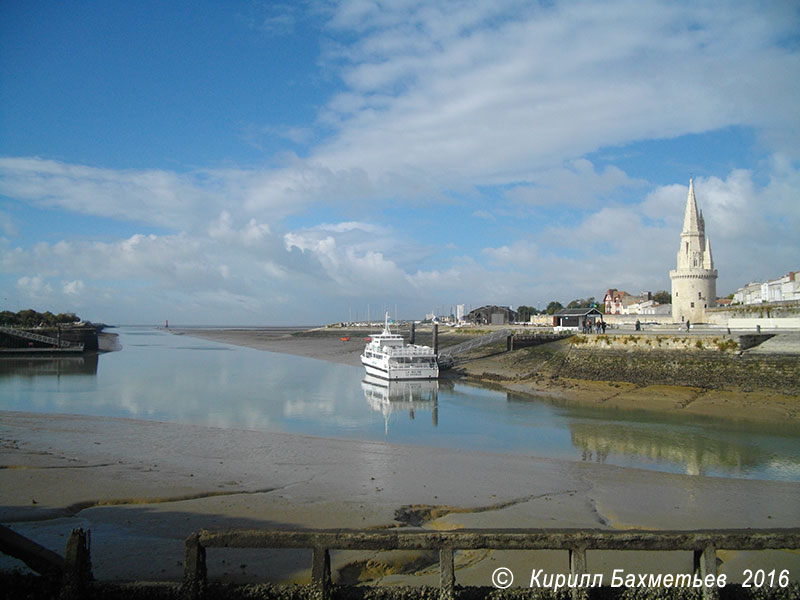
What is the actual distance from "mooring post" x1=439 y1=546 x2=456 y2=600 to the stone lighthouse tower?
51085 mm

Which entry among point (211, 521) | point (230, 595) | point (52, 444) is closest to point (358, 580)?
point (230, 595)

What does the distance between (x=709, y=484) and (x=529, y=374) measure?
26.7 meters

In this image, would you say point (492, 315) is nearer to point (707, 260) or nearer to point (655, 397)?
point (707, 260)

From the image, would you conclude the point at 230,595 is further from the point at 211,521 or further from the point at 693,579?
the point at 211,521

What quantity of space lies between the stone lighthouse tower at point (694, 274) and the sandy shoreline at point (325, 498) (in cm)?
3913

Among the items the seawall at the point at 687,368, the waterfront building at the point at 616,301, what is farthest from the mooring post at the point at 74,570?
the waterfront building at the point at 616,301

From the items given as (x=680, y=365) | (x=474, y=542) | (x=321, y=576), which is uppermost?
(x=474, y=542)

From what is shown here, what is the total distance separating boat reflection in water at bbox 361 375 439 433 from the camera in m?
28.8

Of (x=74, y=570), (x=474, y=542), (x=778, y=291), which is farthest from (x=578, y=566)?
(x=778, y=291)

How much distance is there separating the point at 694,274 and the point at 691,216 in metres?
5.55

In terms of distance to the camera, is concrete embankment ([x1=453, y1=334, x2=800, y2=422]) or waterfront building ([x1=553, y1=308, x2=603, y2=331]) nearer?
concrete embankment ([x1=453, y1=334, x2=800, y2=422])

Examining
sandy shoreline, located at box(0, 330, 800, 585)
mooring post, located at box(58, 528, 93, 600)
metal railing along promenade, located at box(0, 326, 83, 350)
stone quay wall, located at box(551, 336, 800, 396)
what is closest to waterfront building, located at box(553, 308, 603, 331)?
stone quay wall, located at box(551, 336, 800, 396)

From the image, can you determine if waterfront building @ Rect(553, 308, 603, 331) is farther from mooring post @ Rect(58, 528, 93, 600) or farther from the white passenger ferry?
mooring post @ Rect(58, 528, 93, 600)

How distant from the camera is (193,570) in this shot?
517 cm
